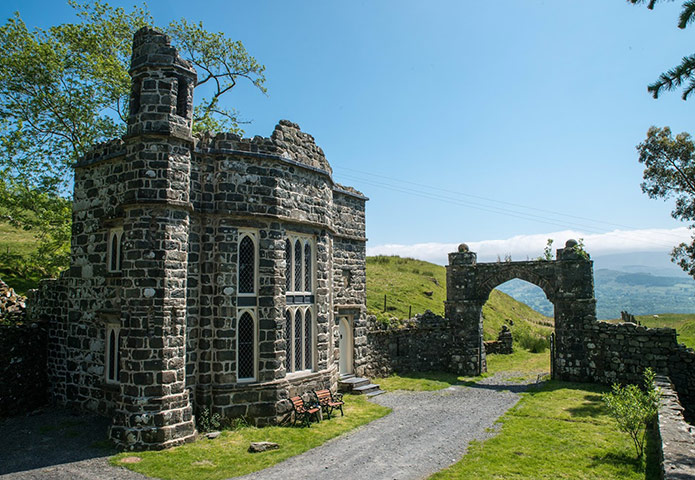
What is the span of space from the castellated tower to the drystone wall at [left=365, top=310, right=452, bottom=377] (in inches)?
443

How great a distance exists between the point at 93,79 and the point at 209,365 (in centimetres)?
1924

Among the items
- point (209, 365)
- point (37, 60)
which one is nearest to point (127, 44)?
point (37, 60)

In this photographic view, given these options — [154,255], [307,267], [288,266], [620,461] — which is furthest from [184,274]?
[620,461]

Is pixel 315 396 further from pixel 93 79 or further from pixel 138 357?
pixel 93 79

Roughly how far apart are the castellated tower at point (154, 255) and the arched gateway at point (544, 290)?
1506 centimetres

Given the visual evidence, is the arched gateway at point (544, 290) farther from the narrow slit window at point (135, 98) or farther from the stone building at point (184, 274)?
the narrow slit window at point (135, 98)

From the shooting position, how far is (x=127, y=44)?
26094 mm

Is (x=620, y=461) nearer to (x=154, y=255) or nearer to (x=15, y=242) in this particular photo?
(x=154, y=255)

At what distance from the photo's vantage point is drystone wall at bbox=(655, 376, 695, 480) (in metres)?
7.64

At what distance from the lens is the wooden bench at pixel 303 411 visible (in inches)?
536

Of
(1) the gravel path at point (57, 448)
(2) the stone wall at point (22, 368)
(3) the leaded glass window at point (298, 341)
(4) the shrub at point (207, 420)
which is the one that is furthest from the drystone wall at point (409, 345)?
(2) the stone wall at point (22, 368)

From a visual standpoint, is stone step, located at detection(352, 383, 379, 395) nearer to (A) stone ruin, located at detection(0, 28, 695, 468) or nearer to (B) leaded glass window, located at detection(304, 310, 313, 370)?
(A) stone ruin, located at detection(0, 28, 695, 468)

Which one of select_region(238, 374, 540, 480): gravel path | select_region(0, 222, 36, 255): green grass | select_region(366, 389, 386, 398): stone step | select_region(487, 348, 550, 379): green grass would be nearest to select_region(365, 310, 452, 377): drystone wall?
select_region(366, 389, 386, 398): stone step

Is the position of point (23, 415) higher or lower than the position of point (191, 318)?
lower
